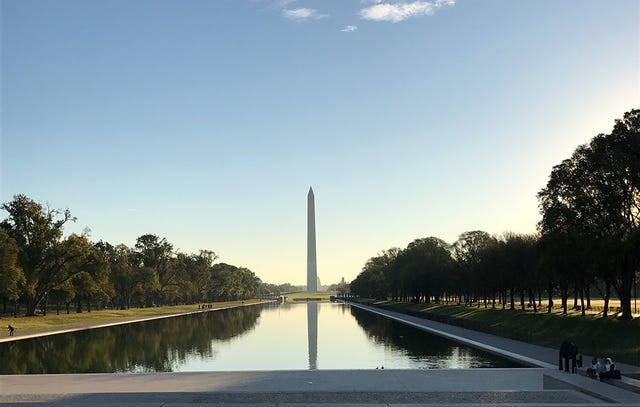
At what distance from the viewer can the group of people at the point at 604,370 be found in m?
19.8

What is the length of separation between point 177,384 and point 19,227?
209 feet

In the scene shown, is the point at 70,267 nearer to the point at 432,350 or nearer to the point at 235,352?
the point at 235,352

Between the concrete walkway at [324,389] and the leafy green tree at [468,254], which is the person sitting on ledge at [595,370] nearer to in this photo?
the concrete walkway at [324,389]

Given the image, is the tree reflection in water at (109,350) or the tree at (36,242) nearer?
the tree reflection in water at (109,350)

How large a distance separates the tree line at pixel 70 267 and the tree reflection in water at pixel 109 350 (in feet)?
65.7

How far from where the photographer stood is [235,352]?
37875 millimetres

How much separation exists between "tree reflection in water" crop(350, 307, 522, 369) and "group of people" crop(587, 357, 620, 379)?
6577 millimetres

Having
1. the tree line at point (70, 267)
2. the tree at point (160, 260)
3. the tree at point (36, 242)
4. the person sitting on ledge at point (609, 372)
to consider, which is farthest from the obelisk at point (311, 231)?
the person sitting on ledge at point (609, 372)

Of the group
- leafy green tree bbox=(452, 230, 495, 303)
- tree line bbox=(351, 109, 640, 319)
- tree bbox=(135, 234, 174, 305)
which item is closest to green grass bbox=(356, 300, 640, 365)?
tree line bbox=(351, 109, 640, 319)

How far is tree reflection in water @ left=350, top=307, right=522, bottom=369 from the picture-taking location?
94.6ft

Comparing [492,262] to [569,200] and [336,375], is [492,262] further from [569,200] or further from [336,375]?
[336,375]

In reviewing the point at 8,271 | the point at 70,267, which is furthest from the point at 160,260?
the point at 8,271

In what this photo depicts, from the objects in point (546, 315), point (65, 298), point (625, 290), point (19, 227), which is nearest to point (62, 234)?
point (19, 227)

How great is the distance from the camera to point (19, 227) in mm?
75250
